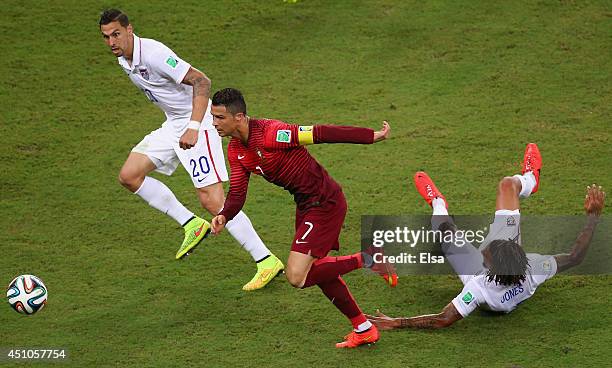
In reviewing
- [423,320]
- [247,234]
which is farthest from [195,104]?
[423,320]

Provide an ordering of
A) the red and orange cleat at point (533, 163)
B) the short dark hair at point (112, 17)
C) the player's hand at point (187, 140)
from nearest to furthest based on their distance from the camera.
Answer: the player's hand at point (187, 140) → the short dark hair at point (112, 17) → the red and orange cleat at point (533, 163)

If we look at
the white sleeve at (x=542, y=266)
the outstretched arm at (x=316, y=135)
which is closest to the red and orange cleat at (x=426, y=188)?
the white sleeve at (x=542, y=266)

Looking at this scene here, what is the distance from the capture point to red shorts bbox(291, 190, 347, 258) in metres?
7.99

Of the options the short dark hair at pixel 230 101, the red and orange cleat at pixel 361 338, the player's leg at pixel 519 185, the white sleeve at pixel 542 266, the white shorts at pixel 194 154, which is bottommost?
the red and orange cleat at pixel 361 338

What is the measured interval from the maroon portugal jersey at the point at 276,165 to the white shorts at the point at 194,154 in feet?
3.71

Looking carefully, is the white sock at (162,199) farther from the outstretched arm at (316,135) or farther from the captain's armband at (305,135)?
the captain's armband at (305,135)

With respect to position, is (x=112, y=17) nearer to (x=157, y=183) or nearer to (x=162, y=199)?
(x=157, y=183)

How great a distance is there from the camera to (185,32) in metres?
13.5

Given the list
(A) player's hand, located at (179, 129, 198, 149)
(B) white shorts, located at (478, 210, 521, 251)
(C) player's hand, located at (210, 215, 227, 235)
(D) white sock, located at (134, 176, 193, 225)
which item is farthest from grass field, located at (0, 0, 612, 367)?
(A) player's hand, located at (179, 129, 198, 149)

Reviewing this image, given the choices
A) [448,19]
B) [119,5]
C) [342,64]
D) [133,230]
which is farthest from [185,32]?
[133,230]

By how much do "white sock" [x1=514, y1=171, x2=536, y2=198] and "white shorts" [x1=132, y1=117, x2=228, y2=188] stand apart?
2.60m

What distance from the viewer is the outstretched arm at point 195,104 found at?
8.30 metres

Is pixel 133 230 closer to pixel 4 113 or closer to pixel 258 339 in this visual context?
pixel 258 339

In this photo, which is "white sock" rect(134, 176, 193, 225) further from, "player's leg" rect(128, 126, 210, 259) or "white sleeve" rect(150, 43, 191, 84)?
"white sleeve" rect(150, 43, 191, 84)
